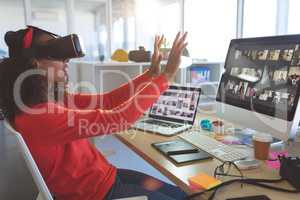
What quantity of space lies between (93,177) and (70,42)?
0.53 metres

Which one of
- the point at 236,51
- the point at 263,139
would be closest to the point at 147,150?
the point at 263,139

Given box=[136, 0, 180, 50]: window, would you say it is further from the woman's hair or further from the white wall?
the woman's hair

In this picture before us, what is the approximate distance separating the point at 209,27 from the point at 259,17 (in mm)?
825

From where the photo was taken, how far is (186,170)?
1.01m

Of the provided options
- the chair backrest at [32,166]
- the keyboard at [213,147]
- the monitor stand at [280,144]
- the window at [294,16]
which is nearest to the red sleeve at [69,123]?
the chair backrest at [32,166]

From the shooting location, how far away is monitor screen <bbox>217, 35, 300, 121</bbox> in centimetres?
111

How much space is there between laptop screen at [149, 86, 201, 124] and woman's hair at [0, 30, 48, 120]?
2.83 feet

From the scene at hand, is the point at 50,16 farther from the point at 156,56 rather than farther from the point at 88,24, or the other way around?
the point at 156,56

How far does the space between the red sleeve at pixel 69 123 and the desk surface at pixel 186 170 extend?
0.23 m

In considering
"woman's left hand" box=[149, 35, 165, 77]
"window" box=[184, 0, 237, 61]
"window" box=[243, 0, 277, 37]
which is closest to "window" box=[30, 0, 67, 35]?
"window" box=[184, 0, 237, 61]

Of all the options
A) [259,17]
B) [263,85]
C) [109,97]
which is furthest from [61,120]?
[259,17]

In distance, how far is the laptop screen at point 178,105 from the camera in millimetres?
1637

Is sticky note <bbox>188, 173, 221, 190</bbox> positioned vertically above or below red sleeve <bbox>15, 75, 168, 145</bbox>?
below

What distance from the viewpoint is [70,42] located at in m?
1.02
